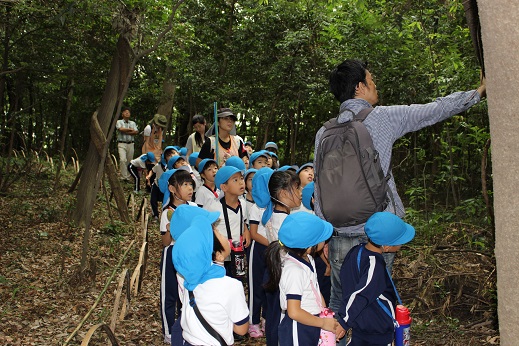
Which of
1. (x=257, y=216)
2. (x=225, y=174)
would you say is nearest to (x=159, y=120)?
(x=225, y=174)

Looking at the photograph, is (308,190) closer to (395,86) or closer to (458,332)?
(458,332)

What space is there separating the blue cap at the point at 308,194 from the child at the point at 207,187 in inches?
38.1

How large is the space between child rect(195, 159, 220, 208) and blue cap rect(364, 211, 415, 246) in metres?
2.78

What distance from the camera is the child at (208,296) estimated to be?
3025 mm

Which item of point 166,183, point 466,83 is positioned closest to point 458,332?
point 166,183

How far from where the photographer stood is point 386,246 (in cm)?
356

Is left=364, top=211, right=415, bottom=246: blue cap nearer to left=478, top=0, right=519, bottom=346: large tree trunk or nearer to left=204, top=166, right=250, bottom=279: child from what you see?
left=478, top=0, right=519, bottom=346: large tree trunk

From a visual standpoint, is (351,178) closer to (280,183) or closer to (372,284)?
(372,284)

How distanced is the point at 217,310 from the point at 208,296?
0.09 m

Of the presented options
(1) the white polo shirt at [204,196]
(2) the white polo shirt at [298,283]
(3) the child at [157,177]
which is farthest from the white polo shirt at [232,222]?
(2) the white polo shirt at [298,283]

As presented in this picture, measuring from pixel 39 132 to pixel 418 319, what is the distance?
19.1 m

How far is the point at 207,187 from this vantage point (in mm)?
6246

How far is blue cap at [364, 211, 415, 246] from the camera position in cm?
330

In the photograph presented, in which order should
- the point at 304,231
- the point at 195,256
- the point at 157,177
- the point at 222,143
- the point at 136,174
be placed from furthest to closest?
the point at 136,174 < the point at 157,177 < the point at 222,143 < the point at 304,231 < the point at 195,256
